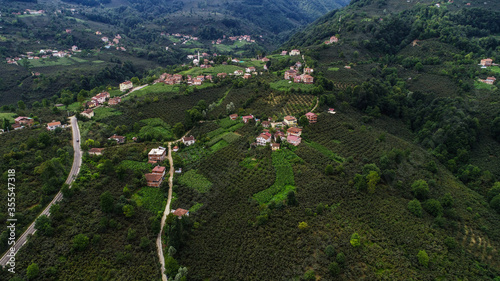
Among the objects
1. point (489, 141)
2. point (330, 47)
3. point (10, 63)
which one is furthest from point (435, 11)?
point (10, 63)

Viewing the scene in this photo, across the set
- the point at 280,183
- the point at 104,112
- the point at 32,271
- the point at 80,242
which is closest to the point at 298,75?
the point at 280,183

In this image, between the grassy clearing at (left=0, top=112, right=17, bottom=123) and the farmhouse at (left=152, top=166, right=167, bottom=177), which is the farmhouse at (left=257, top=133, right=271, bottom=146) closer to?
the farmhouse at (left=152, top=166, right=167, bottom=177)

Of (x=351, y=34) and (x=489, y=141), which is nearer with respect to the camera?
(x=489, y=141)

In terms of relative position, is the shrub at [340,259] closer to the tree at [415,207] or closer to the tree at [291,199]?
the tree at [291,199]

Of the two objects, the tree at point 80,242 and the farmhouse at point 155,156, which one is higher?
the tree at point 80,242

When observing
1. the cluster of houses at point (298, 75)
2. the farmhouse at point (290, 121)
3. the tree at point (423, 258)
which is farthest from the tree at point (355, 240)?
the cluster of houses at point (298, 75)

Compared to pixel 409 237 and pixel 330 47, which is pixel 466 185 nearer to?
pixel 409 237

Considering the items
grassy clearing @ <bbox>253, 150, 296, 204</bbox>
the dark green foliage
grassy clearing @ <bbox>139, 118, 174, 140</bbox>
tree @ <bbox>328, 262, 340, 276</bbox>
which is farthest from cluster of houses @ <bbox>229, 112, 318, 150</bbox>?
tree @ <bbox>328, 262, 340, 276</bbox>
